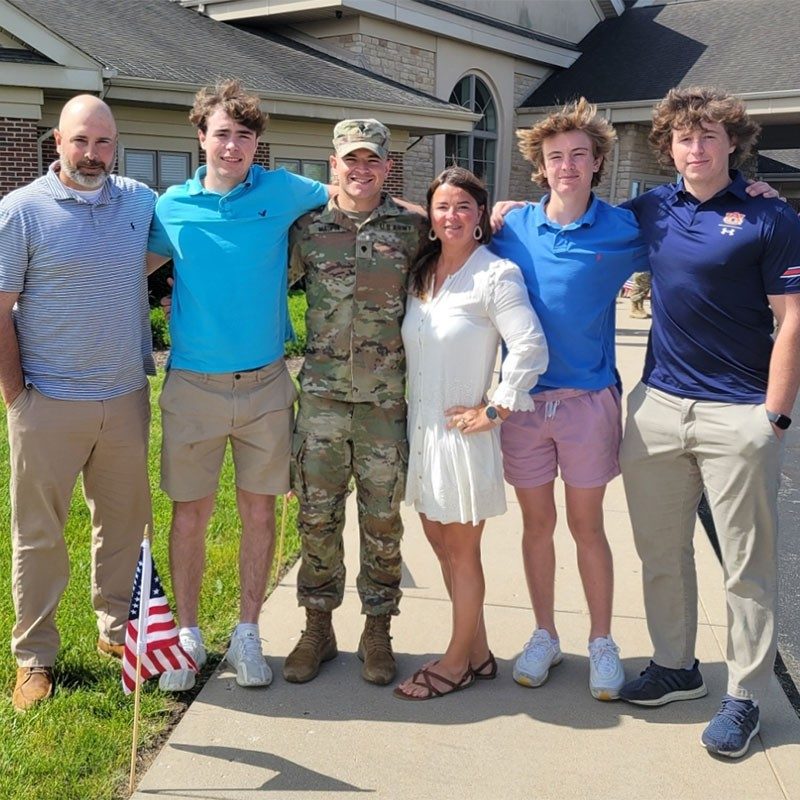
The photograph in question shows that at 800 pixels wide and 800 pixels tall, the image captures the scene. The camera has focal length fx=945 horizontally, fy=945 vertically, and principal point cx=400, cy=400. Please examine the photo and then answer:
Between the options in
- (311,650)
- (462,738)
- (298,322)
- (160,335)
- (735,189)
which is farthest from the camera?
(298,322)

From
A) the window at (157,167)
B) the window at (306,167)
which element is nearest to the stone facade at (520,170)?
the window at (306,167)

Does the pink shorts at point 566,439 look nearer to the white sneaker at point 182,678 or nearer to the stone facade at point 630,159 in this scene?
the white sneaker at point 182,678

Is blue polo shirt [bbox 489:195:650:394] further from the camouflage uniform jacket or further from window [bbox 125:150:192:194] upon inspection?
window [bbox 125:150:192:194]

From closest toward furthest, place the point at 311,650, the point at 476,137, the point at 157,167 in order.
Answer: the point at 311,650 < the point at 157,167 < the point at 476,137

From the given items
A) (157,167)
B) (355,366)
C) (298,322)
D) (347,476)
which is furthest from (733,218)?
(157,167)

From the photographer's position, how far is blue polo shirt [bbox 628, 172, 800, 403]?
313 centimetres

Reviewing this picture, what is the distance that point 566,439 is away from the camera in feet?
11.7

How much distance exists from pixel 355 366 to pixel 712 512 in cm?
142

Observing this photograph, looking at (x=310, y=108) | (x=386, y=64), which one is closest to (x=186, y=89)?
(x=310, y=108)

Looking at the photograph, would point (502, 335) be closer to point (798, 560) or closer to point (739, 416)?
point (739, 416)

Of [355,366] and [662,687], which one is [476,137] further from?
[662,687]

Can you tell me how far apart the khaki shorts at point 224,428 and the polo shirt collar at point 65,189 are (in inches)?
27.3

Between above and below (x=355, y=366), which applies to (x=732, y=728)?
below

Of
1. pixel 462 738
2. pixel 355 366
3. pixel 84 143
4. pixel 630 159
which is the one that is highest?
pixel 630 159
